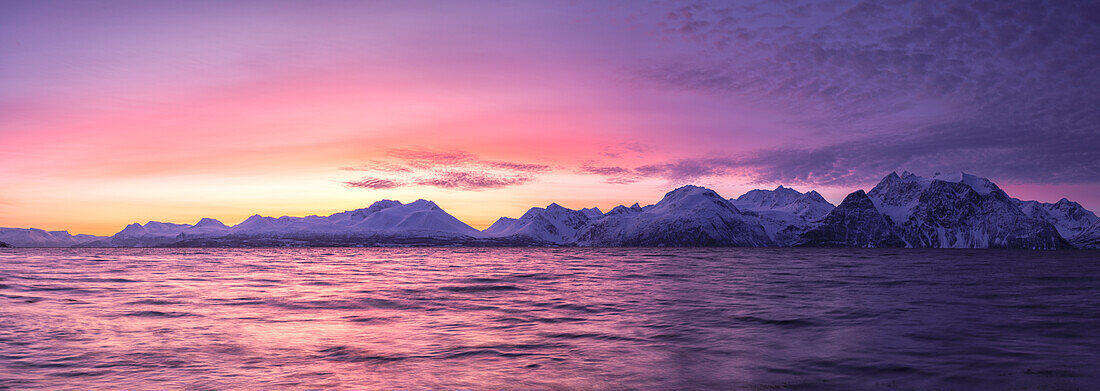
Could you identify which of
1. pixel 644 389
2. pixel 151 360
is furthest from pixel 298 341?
pixel 644 389

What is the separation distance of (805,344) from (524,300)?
16.9m

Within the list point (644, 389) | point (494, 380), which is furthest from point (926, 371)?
point (494, 380)

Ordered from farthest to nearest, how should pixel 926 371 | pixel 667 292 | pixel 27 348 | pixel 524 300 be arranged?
pixel 667 292 < pixel 524 300 < pixel 27 348 < pixel 926 371

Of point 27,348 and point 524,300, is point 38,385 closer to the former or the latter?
point 27,348

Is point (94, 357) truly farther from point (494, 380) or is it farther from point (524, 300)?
point (524, 300)

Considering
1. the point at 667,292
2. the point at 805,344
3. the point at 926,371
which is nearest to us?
the point at 926,371

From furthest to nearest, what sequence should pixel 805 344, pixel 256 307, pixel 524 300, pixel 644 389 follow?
pixel 524 300, pixel 256 307, pixel 805 344, pixel 644 389

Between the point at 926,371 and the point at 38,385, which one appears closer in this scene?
the point at 38,385

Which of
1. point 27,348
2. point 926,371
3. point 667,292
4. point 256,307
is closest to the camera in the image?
point 926,371

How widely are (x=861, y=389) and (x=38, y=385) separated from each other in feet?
52.5

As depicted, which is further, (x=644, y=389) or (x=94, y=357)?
(x=94, y=357)

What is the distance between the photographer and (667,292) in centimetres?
3441

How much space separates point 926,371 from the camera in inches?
495

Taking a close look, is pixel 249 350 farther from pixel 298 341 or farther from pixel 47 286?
pixel 47 286
